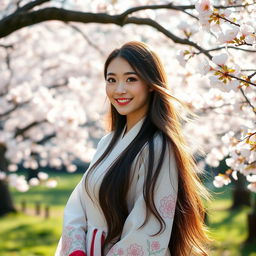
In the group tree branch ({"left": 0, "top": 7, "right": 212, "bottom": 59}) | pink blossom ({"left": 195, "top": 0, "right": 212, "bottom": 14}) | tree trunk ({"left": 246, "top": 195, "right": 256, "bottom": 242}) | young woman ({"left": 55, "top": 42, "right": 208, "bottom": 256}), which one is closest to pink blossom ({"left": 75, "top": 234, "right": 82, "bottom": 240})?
young woman ({"left": 55, "top": 42, "right": 208, "bottom": 256})

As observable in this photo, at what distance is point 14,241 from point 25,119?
1.92 metres

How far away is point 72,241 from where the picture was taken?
A: 2.34 meters

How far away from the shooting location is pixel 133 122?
2480mm

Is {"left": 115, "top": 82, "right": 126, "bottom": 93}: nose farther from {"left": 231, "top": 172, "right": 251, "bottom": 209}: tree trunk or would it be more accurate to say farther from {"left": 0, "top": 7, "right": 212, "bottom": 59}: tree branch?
{"left": 231, "top": 172, "right": 251, "bottom": 209}: tree trunk

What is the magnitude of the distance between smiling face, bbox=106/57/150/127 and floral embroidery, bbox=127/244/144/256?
2.03 ft

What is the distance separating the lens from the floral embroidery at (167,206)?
217 cm

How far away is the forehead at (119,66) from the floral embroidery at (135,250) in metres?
0.78

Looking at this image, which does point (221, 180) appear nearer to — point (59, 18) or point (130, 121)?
point (130, 121)

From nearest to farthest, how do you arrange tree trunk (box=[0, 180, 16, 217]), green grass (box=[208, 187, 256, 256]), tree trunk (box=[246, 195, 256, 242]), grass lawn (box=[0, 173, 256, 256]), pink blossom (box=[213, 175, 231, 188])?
pink blossom (box=[213, 175, 231, 188]) < green grass (box=[208, 187, 256, 256]) < grass lawn (box=[0, 173, 256, 256]) < tree trunk (box=[246, 195, 256, 242]) < tree trunk (box=[0, 180, 16, 217])

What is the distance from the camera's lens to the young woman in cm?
217

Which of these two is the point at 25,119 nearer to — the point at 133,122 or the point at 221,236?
the point at 221,236

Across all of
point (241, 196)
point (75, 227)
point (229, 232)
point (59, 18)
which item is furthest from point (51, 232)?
point (75, 227)

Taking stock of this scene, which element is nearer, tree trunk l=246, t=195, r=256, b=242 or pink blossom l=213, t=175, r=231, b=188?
pink blossom l=213, t=175, r=231, b=188

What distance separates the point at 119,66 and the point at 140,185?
1.84 ft
